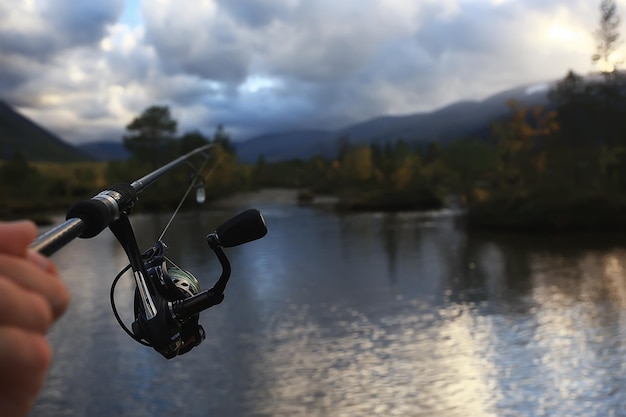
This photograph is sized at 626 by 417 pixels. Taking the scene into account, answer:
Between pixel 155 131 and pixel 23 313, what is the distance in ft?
124

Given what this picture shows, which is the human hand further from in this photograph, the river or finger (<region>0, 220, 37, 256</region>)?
the river

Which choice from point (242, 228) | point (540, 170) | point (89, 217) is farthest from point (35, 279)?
point (540, 170)

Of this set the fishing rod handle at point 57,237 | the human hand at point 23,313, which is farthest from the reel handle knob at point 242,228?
the human hand at point 23,313

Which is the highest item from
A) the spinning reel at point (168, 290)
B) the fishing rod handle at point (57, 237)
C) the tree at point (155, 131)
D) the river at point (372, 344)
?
the tree at point (155, 131)

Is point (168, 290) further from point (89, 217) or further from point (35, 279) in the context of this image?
point (35, 279)

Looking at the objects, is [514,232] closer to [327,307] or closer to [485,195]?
[485,195]

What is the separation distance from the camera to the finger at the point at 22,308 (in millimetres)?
692

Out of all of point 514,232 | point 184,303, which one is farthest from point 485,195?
point 184,303

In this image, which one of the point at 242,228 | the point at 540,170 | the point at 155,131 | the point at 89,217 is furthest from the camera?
the point at 540,170

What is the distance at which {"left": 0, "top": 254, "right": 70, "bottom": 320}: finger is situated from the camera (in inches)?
28.1

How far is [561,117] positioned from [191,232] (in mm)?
33807

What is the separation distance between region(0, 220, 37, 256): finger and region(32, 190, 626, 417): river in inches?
197

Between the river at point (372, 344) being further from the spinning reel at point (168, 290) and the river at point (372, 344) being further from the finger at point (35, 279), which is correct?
the finger at point (35, 279)

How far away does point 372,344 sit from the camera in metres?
17.5
